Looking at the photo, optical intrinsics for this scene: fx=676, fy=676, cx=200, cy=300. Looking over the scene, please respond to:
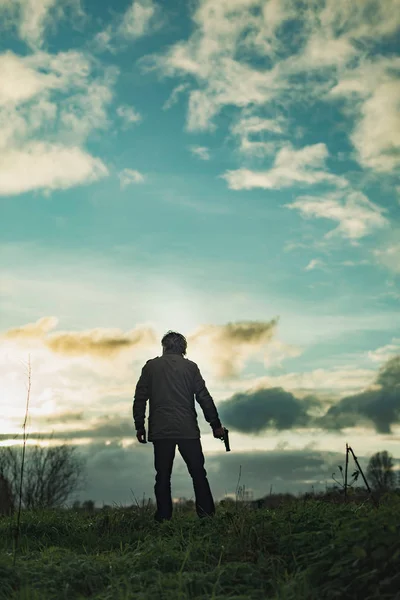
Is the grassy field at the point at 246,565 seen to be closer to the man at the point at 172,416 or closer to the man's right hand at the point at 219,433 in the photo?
the man at the point at 172,416

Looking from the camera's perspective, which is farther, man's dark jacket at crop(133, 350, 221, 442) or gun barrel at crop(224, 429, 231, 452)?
gun barrel at crop(224, 429, 231, 452)

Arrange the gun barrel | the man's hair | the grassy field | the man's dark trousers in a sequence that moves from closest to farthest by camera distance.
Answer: the grassy field
the man's dark trousers
the gun barrel
the man's hair

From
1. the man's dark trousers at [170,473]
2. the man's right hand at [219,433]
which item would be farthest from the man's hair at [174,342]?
the man's dark trousers at [170,473]

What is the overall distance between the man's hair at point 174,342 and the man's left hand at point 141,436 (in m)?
1.27

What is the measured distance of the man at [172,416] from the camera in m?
9.59

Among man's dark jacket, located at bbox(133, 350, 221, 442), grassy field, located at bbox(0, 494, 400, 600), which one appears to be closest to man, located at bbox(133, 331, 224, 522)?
man's dark jacket, located at bbox(133, 350, 221, 442)

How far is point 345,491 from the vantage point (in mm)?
9539

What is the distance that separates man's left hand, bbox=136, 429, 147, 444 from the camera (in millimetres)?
9844

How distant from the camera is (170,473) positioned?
31.4 feet

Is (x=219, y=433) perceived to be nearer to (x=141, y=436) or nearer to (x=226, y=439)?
(x=226, y=439)

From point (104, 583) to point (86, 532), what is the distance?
13.2 ft

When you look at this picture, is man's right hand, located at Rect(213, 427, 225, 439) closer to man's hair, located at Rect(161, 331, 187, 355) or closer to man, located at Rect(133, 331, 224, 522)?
man, located at Rect(133, 331, 224, 522)

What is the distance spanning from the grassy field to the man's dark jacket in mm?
1770

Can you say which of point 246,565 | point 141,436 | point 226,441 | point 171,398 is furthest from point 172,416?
point 246,565
